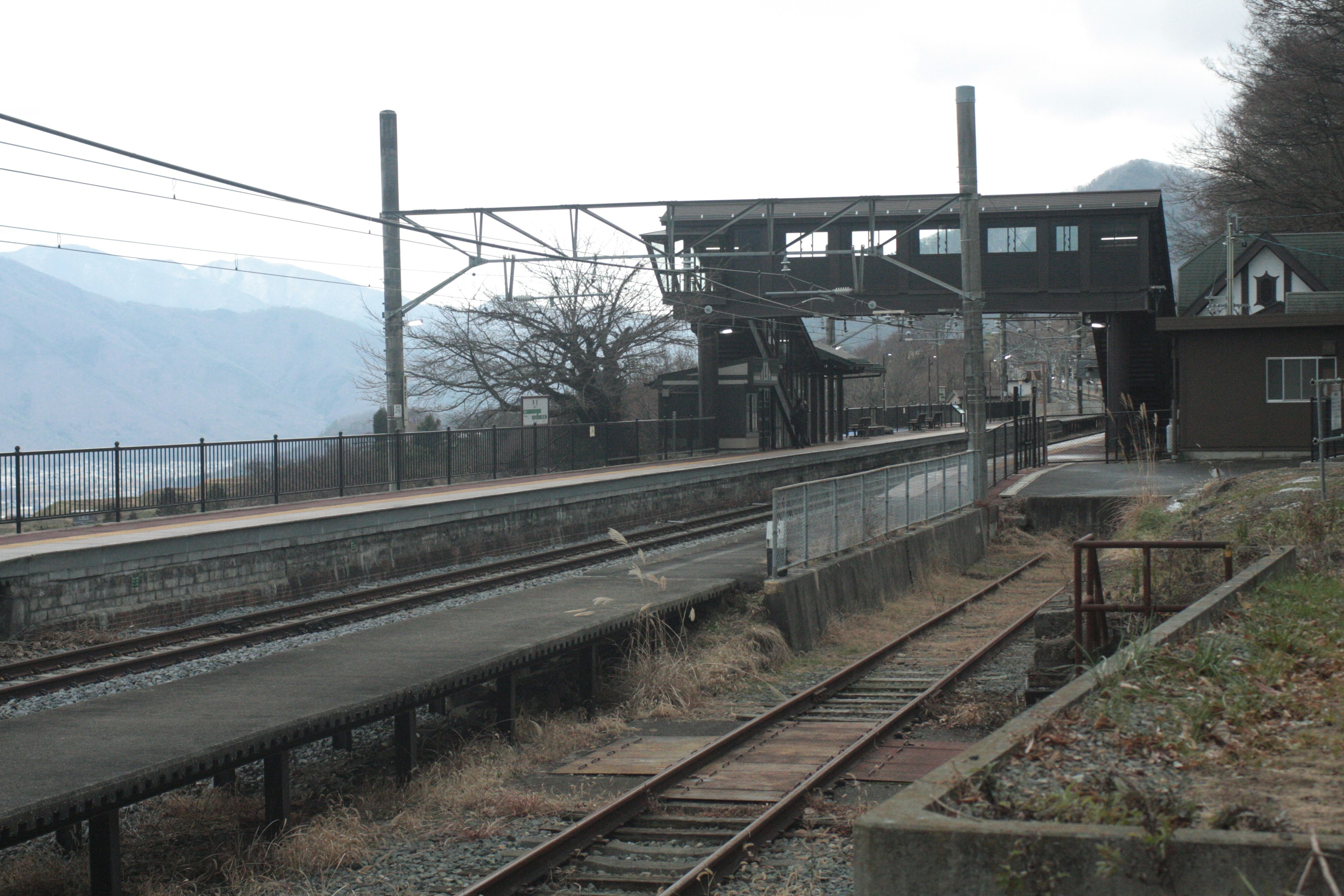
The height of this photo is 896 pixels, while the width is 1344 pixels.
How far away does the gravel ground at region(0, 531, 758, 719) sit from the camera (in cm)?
985

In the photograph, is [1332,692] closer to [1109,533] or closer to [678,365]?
[1109,533]

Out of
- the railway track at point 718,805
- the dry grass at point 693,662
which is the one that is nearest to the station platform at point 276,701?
the dry grass at point 693,662

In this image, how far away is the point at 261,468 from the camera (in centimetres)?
2014

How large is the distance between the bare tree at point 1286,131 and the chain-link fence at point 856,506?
708 inches

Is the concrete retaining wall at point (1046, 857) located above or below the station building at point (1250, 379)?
below

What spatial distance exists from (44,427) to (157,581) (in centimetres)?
19502

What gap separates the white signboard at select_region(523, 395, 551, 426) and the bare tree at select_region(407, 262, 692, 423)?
21.7ft

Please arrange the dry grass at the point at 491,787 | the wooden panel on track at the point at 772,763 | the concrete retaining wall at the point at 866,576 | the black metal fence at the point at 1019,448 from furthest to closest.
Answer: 1. the black metal fence at the point at 1019,448
2. the concrete retaining wall at the point at 866,576
3. the wooden panel on track at the point at 772,763
4. the dry grass at the point at 491,787

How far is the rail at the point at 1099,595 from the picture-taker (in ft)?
31.1

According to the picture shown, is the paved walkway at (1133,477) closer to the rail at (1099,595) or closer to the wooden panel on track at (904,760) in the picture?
the rail at (1099,595)

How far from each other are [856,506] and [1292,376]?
1698 centimetres

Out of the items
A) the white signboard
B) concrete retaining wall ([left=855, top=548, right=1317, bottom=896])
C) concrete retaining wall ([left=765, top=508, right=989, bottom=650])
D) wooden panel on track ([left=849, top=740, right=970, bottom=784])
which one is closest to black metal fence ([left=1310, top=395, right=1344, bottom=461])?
concrete retaining wall ([left=765, top=508, right=989, bottom=650])

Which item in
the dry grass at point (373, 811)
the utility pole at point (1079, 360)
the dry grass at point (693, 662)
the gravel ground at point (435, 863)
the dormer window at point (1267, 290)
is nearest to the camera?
the gravel ground at point (435, 863)

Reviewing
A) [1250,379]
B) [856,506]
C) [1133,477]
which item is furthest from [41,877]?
[1250,379]
